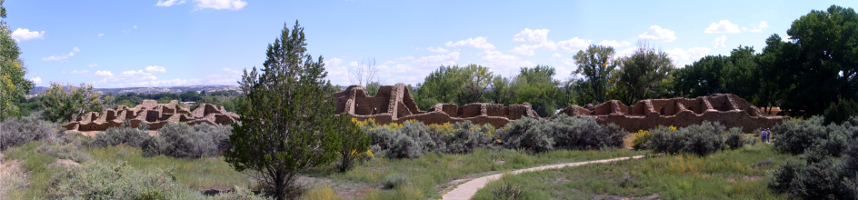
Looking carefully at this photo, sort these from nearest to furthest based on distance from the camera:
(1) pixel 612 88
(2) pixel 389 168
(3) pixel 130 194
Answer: (3) pixel 130 194 → (2) pixel 389 168 → (1) pixel 612 88

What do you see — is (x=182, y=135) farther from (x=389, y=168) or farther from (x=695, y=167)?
(x=695, y=167)

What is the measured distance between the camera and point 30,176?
29.3ft

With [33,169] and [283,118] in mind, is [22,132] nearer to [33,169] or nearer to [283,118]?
[33,169]

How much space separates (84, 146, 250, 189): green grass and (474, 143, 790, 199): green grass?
20.2 feet

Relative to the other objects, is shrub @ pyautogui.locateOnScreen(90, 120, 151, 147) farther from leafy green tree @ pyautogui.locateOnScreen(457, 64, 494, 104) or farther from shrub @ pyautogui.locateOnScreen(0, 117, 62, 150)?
leafy green tree @ pyautogui.locateOnScreen(457, 64, 494, 104)

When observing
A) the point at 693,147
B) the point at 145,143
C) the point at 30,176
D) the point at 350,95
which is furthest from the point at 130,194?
the point at 350,95

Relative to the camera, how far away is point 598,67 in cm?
4119

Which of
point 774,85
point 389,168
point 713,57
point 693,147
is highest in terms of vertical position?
point 713,57

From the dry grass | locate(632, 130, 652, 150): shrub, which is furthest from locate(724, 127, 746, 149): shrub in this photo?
the dry grass

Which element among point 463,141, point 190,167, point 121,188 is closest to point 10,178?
point 121,188

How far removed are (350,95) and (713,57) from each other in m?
29.7

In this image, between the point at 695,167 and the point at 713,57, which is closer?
the point at 695,167

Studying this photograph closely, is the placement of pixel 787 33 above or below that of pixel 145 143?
above

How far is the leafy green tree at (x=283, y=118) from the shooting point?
823cm
